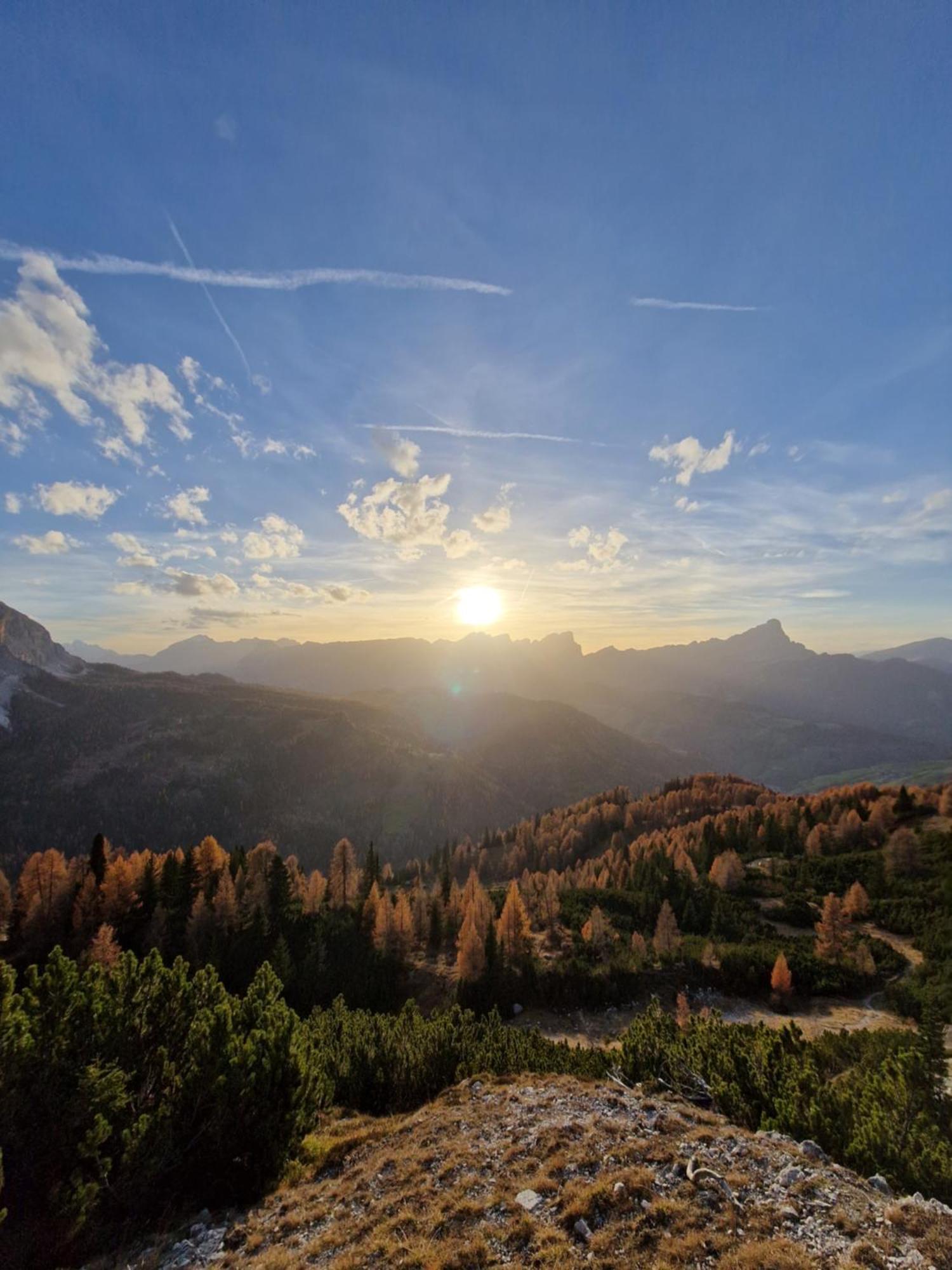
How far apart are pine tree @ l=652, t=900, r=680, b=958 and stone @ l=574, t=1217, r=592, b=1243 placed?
220 feet

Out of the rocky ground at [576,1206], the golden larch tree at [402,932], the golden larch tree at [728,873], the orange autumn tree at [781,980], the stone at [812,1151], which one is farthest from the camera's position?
the golden larch tree at [728,873]

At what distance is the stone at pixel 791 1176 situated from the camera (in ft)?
51.6

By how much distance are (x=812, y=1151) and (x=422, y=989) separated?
6721 cm

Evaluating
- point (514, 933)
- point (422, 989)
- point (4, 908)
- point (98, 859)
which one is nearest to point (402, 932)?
point (422, 989)

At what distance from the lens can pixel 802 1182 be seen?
15.6 m

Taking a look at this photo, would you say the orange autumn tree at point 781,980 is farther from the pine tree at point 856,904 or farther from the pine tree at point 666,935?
the pine tree at point 856,904

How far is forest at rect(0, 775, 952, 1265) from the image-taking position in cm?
1817

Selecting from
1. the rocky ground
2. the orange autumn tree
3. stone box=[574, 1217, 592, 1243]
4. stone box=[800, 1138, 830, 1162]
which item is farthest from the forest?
stone box=[574, 1217, 592, 1243]

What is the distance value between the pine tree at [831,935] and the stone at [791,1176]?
68009mm

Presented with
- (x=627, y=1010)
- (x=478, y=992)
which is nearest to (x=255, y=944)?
(x=478, y=992)

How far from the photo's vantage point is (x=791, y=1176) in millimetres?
16062

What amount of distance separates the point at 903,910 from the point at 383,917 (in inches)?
3266

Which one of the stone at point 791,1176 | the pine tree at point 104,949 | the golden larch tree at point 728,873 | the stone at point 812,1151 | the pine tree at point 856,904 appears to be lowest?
the golden larch tree at point 728,873

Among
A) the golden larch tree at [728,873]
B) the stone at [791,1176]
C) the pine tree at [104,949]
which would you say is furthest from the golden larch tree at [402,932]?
the stone at [791,1176]
